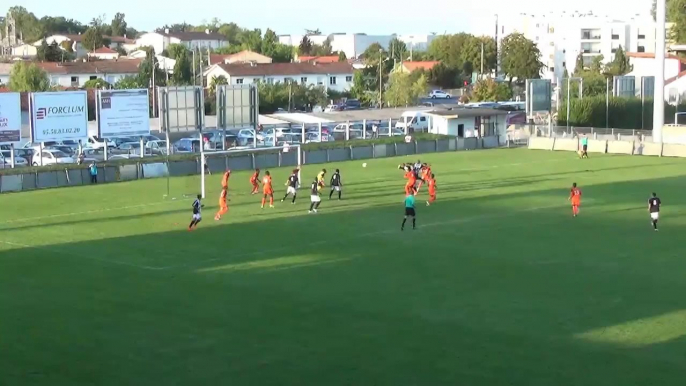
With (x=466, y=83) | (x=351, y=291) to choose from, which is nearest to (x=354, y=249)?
(x=351, y=291)

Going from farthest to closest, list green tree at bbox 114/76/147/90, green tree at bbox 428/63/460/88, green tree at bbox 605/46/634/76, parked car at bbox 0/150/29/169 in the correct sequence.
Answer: green tree at bbox 428/63/460/88
green tree at bbox 605/46/634/76
green tree at bbox 114/76/147/90
parked car at bbox 0/150/29/169

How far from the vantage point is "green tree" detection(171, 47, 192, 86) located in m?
114

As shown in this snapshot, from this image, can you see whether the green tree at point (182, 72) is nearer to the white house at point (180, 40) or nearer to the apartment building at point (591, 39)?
the apartment building at point (591, 39)

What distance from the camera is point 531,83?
237 ft

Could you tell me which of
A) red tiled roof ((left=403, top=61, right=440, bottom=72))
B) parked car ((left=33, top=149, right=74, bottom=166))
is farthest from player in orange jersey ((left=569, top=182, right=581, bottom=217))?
red tiled roof ((left=403, top=61, right=440, bottom=72))

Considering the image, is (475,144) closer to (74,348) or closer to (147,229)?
(147,229)

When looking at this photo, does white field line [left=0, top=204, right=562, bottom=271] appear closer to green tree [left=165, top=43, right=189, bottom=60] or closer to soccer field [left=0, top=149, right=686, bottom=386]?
soccer field [left=0, top=149, right=686, bottom=386]

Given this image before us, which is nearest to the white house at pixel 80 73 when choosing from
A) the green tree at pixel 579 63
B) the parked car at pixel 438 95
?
the parked car at pixel 438 95

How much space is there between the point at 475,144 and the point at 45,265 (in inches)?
1744

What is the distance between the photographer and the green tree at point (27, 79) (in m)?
88.2

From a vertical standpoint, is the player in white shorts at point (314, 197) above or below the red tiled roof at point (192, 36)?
below

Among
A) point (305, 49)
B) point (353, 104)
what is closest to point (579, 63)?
point (353, 104)

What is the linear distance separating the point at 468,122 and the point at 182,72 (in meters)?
55.2

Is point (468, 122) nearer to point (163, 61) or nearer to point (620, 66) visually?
point (620, 66)
